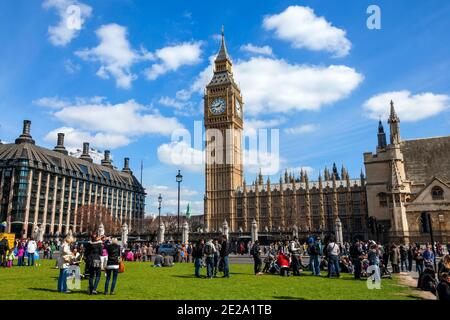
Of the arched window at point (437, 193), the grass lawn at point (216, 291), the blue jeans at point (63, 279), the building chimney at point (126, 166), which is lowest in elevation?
the grass lawn at point (216, 291)

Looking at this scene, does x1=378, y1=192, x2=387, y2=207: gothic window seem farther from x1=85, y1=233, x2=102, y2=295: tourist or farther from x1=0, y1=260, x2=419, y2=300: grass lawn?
x1=85, y1=233, x2=102, y2=295: tourist

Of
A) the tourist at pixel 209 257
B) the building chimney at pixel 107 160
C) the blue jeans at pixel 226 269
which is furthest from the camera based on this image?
the building chimney at pixel 107 160

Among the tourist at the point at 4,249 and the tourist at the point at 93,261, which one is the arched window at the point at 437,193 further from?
the tourist at the point at 4,249

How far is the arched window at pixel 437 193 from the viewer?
46.1 metres

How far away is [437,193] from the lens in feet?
152

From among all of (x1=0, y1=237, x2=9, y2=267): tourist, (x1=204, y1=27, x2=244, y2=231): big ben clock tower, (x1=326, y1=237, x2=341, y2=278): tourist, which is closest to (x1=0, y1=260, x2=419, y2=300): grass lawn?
(x1=326, y1=237, x2=341, y2=278): tourist

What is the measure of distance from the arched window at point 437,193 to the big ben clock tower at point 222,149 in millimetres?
53401

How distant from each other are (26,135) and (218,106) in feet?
160

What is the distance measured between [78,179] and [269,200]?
49.6 metres

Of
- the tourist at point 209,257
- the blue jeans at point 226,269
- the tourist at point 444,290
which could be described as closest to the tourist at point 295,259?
the blue jeans at point 226,269

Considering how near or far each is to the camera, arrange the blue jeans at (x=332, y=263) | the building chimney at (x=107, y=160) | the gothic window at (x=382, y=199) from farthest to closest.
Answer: the building chimney at (x=107, y=160) < the gothic window at (x=382, y=199) < the blue jeans at (x=332, y=263)

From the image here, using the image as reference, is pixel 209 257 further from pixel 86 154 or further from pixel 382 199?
pixel 86 154

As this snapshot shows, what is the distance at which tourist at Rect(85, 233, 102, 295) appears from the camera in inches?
414
